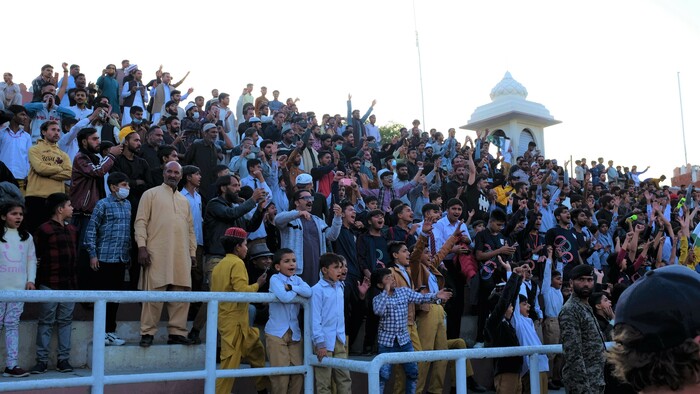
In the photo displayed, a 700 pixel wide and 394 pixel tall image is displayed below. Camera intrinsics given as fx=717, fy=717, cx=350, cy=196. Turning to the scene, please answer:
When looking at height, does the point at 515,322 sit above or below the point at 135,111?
below

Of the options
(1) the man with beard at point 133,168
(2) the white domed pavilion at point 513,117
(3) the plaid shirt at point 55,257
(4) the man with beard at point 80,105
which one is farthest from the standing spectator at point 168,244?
(2) the white domed pavilion at point 513,117

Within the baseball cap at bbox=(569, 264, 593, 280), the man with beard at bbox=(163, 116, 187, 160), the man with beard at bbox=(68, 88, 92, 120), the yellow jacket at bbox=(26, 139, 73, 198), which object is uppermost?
the man with beard at bbox=(68, 88, 92, 120)

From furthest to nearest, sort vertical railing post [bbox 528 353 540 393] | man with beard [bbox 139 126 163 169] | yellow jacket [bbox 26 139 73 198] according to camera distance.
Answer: man with beard [bbox 139 126 163 169]
yellow jacket [bbox 26 139 73 198]
vertical railing post [bbox 528 353 540 393]

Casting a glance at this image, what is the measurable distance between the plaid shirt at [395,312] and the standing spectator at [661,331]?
Answer: 5115 mm

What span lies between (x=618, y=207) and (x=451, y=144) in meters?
4.56

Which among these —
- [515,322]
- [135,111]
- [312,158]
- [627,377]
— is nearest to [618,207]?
[312,158]

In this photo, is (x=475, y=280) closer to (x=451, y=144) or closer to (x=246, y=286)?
(x=246, y=286)

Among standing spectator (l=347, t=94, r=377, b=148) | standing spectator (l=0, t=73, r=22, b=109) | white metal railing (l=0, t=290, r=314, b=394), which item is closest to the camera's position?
white metal railing (l=0, t=290, r=314, b=394)

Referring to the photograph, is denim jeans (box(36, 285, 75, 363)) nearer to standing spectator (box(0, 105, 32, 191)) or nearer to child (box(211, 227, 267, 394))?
child (box(211, 227, 267, 394))

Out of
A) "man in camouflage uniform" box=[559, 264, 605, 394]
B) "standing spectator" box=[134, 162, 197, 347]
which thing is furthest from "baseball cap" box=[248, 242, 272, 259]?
"man in camouflage uniform" box=[559, 264, 605, 394]

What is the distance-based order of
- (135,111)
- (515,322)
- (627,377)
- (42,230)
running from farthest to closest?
(135,111)
(515,322)
(42,230)
(627,377)

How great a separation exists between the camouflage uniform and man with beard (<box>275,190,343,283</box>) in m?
3.05

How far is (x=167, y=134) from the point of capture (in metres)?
11.0

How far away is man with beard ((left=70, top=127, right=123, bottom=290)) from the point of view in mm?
7482
